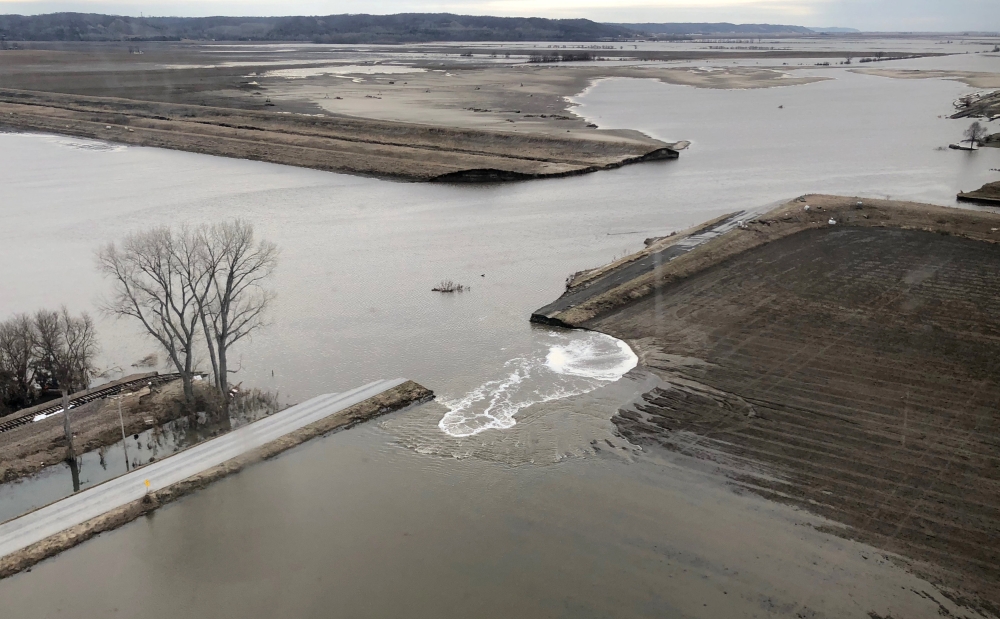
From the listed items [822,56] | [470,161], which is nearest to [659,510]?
[470,161]

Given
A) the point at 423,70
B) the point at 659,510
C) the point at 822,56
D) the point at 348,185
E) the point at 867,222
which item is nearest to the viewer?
Answer: the point at 659,510

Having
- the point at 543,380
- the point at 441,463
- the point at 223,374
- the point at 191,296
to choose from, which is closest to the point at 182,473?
the point at 223,374

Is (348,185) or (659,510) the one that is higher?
(348,185)

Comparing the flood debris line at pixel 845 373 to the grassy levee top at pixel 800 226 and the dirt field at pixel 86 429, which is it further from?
the dirt field at pixel 86 429

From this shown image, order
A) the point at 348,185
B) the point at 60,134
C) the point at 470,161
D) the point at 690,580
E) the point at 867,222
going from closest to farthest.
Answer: the point at 690,580
the point at 867,222
the point at 348,185
the point at 470,161
the point at 60,134

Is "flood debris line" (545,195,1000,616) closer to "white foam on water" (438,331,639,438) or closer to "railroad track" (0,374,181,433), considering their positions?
"white foam on water" (438,331,639,438)

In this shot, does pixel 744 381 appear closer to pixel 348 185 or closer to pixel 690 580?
pixel 690 580

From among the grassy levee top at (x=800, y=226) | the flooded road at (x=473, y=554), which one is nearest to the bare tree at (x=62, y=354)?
the flooded road at (x=473, y=554)

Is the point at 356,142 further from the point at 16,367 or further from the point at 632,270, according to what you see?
the point at 16,367
